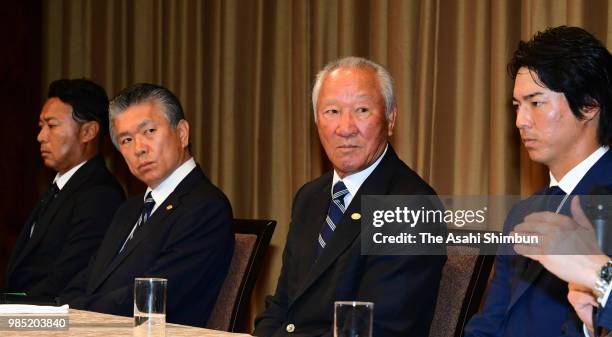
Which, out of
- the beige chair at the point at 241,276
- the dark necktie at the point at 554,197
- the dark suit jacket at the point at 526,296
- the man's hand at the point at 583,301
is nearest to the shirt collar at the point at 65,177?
the beige chair at the point at 241,276

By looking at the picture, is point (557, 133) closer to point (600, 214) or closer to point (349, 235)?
point (600, 214)

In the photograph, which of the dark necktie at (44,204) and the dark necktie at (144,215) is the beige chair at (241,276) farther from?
the dark necktie at (44,204)

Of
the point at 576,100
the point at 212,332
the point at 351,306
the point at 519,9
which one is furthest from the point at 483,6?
the point at 351,306

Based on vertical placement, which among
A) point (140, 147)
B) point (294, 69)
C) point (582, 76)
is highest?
point (294, 69)

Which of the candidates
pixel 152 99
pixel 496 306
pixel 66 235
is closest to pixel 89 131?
pixel 66 235

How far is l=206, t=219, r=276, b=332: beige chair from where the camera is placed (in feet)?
11.2

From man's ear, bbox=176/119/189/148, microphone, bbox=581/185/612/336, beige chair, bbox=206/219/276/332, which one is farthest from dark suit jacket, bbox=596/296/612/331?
man's ear, bbox=176/119/189/148

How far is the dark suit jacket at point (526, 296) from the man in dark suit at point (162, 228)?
110 cm

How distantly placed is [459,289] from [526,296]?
0.92ft

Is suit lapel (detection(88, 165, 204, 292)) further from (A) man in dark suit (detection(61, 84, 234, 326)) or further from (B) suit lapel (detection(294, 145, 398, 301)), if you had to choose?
(B) suit lapel (detection(294, 145, 398, 301))

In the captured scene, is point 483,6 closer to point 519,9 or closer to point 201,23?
point 519,9

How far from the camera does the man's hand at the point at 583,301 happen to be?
2.25 meters

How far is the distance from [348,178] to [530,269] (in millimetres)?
774

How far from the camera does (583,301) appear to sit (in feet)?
7.44
